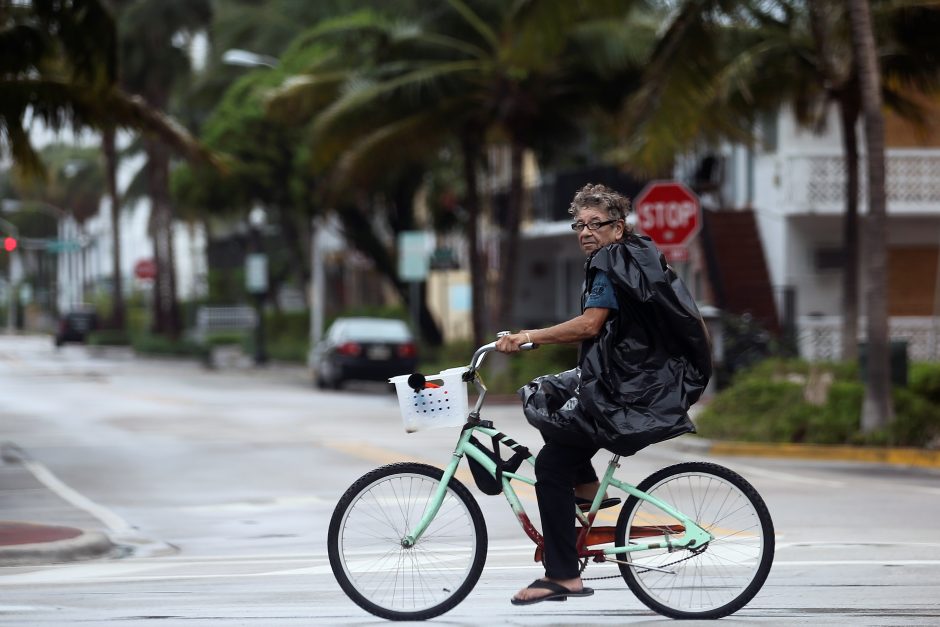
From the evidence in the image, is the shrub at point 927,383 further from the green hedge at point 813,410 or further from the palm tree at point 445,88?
the palm tree at point 445,88

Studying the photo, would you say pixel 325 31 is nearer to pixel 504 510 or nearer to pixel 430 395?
pixel 504 510

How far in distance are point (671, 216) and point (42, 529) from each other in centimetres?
1063

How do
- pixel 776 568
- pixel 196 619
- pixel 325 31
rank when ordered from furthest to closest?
pixel 325 31
pixel 776 568
pixel 196 619

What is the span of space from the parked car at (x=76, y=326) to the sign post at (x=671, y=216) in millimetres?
46637

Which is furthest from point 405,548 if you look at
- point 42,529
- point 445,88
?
point 445,88

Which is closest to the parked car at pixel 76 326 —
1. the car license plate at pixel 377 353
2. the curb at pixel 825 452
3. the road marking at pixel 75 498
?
the car license plate at pixel 377 353

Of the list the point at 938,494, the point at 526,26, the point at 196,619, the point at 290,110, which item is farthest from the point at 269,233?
the point at 196,619

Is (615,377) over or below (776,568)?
over

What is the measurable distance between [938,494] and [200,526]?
6.00m

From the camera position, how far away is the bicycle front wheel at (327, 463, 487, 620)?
6844mm

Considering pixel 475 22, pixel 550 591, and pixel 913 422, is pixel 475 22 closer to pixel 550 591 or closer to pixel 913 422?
pixel 913 422

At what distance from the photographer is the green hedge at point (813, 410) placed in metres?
17.1

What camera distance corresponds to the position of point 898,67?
21859 mm

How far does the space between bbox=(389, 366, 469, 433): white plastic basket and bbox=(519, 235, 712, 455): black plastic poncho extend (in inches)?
12.1
